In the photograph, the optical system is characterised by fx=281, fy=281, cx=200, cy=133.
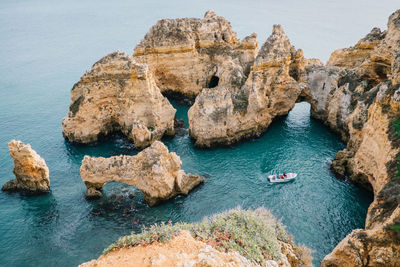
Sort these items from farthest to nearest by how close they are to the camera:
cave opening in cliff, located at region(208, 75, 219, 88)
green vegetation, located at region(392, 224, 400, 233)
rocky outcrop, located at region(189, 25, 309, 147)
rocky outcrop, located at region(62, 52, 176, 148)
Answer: cave opening in cliff, located at region(208, 75, 219, 88)
rocky outcrop, located at region(62, 52, 176, 148)
rocky outcrop, located at region(189, 25, 309, 147)
green vegetation, located at region(392, 224, 400, 233)

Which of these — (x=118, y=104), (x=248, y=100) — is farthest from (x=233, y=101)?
(x=118, y=104)

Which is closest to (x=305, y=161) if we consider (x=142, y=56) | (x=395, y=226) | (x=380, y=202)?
(x=380, y=202)

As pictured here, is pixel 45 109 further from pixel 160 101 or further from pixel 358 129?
pixel 358 129

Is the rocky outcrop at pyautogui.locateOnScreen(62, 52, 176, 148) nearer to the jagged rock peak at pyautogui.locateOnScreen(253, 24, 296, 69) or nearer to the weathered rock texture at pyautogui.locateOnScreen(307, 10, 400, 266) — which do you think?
the jagged rock peak at pyautogui.locateOnScreen(253, 24, 296, 69)

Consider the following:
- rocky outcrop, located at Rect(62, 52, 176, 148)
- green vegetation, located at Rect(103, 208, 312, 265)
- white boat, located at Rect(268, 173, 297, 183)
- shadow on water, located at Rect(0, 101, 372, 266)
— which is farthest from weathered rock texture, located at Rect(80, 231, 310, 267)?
rocky outcrop, located at Rect(62, 52, 176, 148)

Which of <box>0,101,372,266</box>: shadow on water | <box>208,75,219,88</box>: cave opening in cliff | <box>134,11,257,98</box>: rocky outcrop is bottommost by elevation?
<box>0,101,372,266</box>: shadow on water

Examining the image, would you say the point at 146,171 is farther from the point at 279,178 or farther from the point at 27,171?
the point at 279,178
